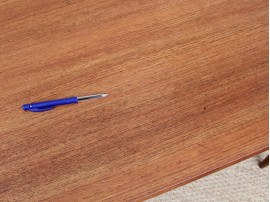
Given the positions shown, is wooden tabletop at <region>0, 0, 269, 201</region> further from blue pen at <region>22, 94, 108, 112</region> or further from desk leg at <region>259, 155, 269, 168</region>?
desk leg at <region>259, 155, 269, 168</region>

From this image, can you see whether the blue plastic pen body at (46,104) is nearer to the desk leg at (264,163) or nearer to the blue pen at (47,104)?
the blue pen at (47,104)

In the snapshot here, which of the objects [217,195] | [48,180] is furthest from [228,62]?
[217,195]

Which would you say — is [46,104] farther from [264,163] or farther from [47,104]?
[264,163]

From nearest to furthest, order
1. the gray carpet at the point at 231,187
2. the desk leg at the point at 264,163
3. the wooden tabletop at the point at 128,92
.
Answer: the wooden tabletop at the point at 128,92, the desk leg at the point at 264,163, the gray carpet at the point at 231,187

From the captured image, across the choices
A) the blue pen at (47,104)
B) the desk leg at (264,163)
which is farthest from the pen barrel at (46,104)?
the desk leg at (264,163)

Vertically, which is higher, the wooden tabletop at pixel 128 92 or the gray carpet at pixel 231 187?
the wooden tabletop at pixel 128 92

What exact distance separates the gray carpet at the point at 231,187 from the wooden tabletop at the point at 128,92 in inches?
29.6

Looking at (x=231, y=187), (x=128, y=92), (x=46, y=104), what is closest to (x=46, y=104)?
(x=46, y=104)

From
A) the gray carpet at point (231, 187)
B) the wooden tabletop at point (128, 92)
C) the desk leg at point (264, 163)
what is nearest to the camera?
the wooden tabletop at point (128, 92)

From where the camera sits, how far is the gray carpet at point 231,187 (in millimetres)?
1308

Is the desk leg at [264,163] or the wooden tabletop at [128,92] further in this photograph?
the desk leg at [264,163]

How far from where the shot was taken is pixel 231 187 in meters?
1.32

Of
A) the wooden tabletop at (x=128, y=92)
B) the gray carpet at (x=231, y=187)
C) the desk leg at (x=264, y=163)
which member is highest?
the wooden tabletop at (x=128, y=92)

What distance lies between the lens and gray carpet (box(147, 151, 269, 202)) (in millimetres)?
1308
